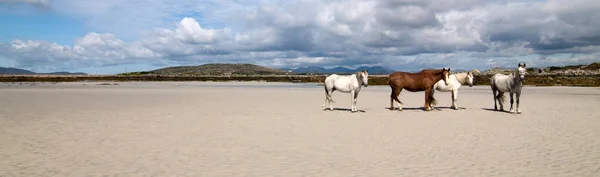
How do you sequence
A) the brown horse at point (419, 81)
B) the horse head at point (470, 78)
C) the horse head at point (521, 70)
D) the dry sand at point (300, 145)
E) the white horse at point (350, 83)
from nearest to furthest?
the dry sand at point (300, 145)
the horse head at point (521, 70)
the white horse at point (350, 83)
the brown horse at point (419, 81)
the horse head at point (470, 78)

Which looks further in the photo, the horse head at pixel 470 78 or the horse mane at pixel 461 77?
the horse mane at pixel 461 77

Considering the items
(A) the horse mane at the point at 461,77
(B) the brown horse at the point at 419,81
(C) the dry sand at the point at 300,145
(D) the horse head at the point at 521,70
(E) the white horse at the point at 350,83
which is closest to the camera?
(C) the dry sand at the point at 300,145

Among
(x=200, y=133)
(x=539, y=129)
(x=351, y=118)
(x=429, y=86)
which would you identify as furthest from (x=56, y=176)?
(x=429, y=86)

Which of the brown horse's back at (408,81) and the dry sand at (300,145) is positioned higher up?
the brown horse's back at (408,81)

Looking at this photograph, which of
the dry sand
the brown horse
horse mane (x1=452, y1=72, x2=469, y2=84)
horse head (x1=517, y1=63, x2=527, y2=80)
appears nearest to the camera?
the dry sand

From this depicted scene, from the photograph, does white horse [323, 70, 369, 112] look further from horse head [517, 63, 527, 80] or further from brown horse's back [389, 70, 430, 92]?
horse head [517, 63, 527, 80]

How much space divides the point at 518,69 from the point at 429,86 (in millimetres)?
3700

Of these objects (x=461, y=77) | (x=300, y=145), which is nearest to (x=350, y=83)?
(x=461, y=77)

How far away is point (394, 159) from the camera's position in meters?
9.02

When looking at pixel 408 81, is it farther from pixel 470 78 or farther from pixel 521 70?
pixel 521 70

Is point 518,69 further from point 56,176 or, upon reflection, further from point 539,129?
point 56,176

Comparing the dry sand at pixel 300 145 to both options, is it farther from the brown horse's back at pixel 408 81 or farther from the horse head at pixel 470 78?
the horse head at pixel 470 78

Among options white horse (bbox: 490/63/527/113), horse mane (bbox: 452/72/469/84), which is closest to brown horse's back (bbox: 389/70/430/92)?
horse mane (bbox: 452/72/469/84)

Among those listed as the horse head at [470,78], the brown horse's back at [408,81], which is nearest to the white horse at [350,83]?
the brown horse's back at [408,81]
